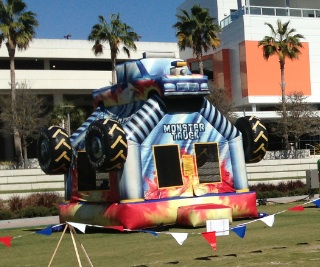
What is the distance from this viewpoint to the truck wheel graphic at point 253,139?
714 inches

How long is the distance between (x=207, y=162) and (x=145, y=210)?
225 centimetres

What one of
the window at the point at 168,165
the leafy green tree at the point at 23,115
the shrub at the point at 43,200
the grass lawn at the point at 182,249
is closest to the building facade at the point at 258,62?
the leafy green tree at the point at 23,115

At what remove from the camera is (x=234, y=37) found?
60.5 m

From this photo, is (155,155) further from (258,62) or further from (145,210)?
(258,62)

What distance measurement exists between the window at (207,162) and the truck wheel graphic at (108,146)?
7.38 ft

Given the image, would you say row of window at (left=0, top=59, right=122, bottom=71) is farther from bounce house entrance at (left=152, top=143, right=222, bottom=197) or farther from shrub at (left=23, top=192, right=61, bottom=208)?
bounce house entrance at (left=152, top=143, right=222, bottom=197)

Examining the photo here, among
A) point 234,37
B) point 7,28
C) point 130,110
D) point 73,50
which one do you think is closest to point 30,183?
point 7,28

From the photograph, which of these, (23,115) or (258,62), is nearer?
(23,115)

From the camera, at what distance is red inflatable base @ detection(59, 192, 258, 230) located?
51.1 feet

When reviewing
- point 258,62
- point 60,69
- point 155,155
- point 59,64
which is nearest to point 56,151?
point 155,155

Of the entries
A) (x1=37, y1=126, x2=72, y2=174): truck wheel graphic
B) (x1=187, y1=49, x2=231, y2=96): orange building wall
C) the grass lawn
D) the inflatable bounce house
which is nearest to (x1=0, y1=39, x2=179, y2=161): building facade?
(x1=187, y1=49, x2=231, y2=96): orange building wall

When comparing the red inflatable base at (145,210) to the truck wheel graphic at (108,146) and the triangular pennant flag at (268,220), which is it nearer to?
the truck wheel graphic at (108,146)

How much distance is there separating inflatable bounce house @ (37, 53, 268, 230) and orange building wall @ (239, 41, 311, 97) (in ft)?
135

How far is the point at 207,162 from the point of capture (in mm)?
17062
